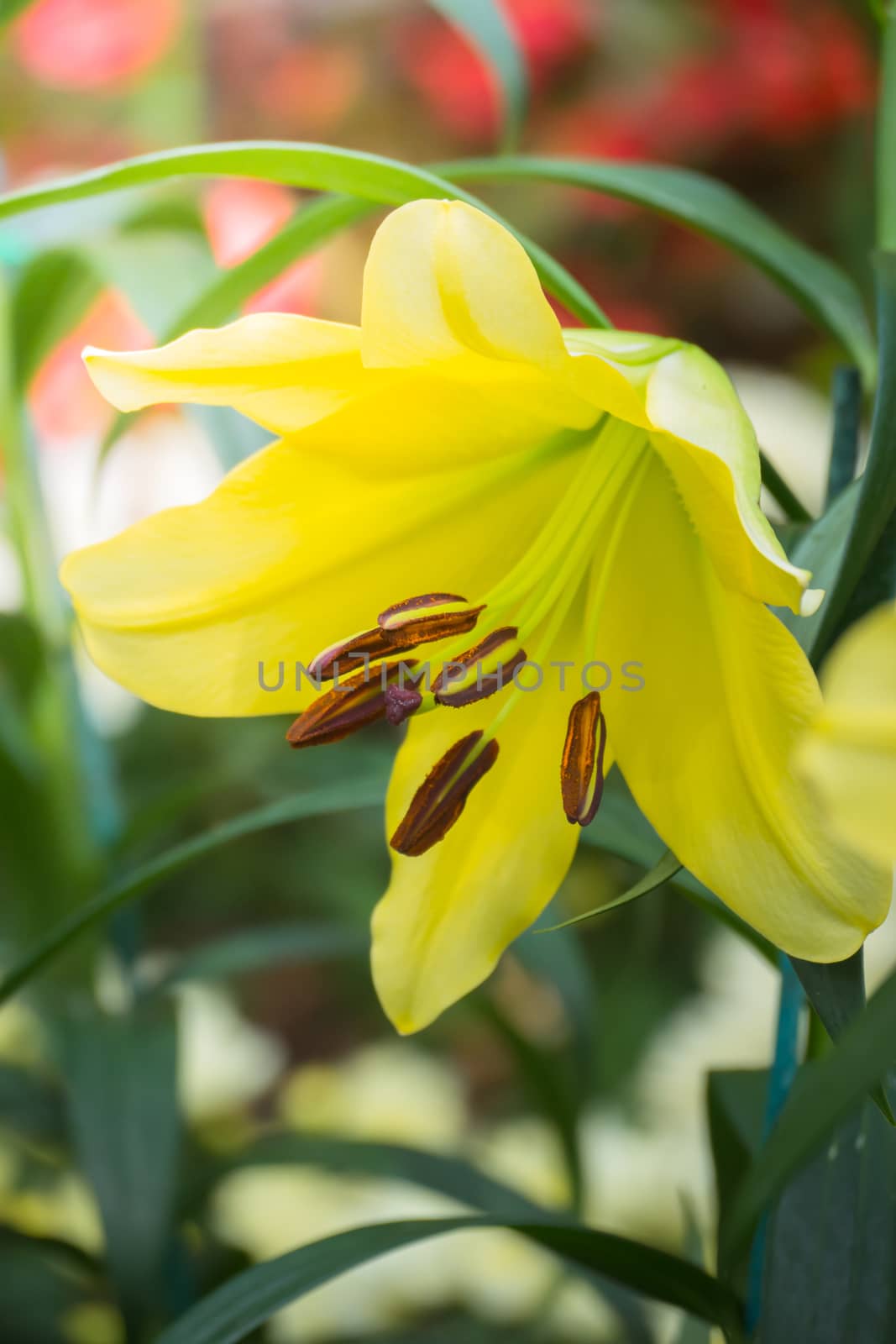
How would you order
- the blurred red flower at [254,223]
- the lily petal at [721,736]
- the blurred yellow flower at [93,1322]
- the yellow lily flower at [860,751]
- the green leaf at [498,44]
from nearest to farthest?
the yellow lily flower at [860,751] → the lily petal at [721,736] → the green leaf at [498,44] → the blurred yellow flower at [93,1322] → the blurred red flower at [254,223]

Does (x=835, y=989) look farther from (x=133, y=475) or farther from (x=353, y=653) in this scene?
(x=133, y=475)

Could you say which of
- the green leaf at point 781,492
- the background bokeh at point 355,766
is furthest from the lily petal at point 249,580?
the background bokeh at point 355,766

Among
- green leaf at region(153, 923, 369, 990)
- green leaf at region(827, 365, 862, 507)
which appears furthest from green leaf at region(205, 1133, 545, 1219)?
green leaf at region(827, 365, 862, 507)

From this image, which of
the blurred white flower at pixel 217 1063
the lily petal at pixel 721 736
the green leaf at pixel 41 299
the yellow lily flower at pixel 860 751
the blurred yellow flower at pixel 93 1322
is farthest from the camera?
the blurred white flower at pixel 217 1063

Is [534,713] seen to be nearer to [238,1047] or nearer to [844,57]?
[238,1047]

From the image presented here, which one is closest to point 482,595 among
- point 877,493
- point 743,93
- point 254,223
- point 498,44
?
point 877,493

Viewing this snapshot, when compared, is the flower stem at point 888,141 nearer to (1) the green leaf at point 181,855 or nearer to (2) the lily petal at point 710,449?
(2) the lily petal at point 710,449
